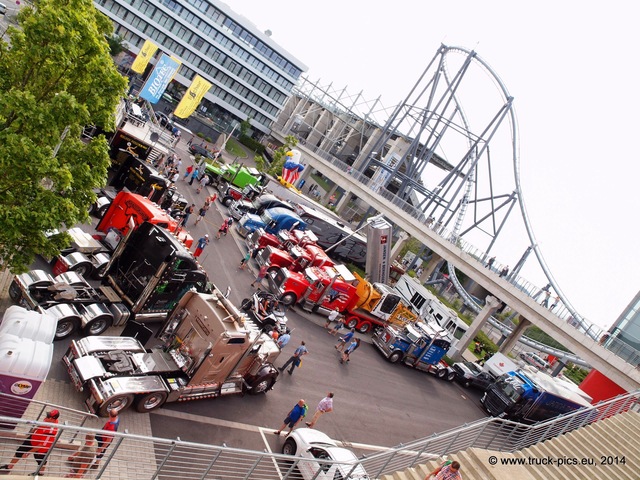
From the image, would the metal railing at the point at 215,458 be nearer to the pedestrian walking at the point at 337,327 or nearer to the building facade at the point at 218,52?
the pedestrian walking at the point at 337,327

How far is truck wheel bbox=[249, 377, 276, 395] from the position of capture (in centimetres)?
1509

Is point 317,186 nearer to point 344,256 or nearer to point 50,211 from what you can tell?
point 344,256

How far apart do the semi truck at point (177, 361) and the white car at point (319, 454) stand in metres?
2.54

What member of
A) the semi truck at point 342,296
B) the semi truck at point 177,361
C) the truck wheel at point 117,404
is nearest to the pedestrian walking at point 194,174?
the semi truck at point 342,296

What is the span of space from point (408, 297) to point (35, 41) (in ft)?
90.9

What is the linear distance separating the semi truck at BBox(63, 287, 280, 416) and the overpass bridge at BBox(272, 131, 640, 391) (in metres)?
21.2

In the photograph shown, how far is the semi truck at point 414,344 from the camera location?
24.9 meters

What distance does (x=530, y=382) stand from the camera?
24469mm

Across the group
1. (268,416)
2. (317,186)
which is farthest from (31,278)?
(317,186)

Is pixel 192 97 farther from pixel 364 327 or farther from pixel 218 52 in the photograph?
pixel 218 52

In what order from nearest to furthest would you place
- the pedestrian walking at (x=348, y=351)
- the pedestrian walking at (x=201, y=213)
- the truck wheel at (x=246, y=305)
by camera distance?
1. the truck wheel at (x=246, y=305)
2. the pedestrian walking at (x=348, y=351)
3. the pedestrian walking at (x=201, y=213)

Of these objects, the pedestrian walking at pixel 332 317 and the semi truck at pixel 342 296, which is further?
the semi truck at pixel 342 296

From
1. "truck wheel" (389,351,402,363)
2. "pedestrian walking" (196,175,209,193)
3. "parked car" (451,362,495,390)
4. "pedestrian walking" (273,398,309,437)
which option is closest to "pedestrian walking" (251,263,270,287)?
"truck wheel" (389,351,402,363)

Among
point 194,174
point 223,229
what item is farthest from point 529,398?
point 194,174
